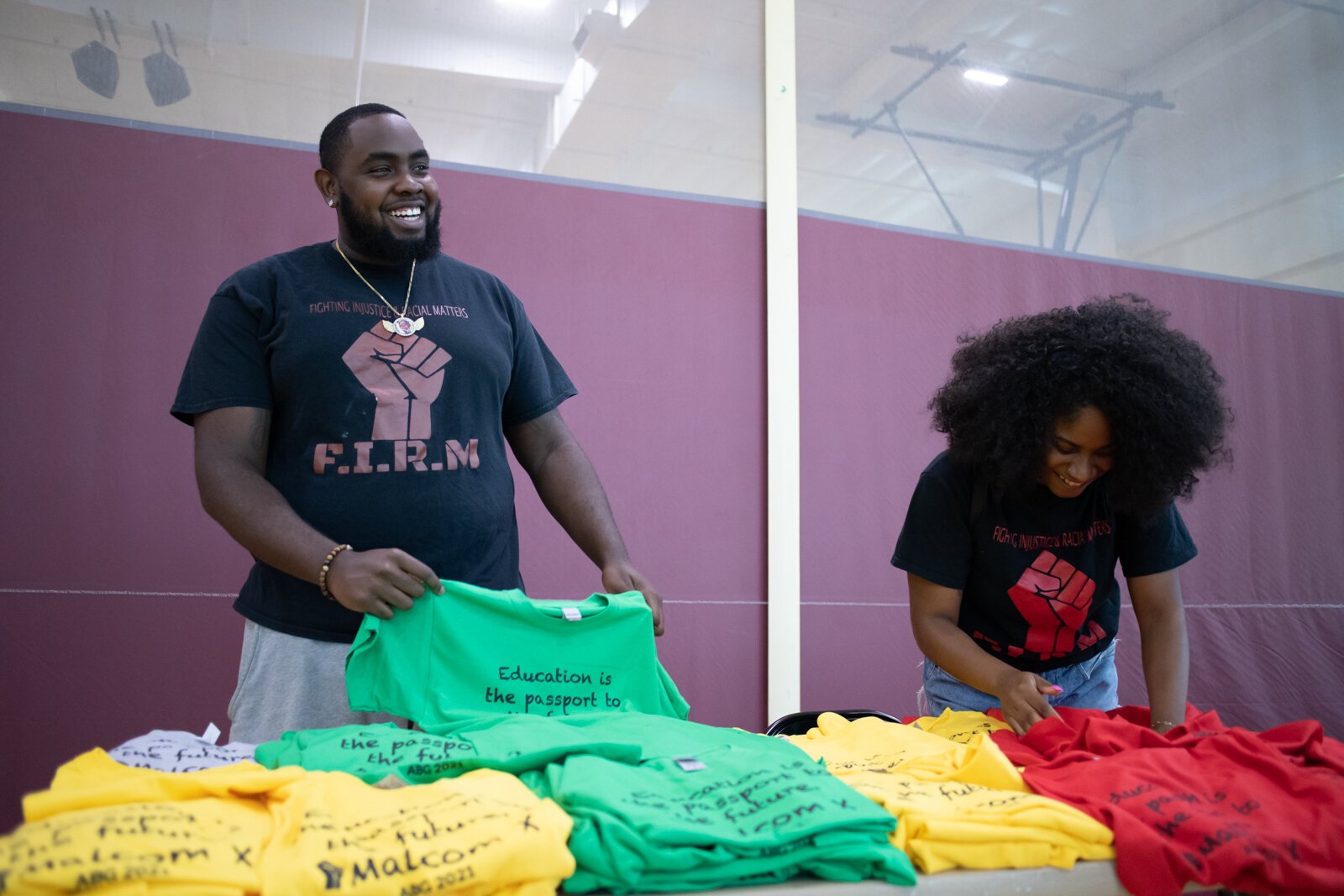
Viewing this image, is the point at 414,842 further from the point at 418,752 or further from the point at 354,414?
the point at 354,414

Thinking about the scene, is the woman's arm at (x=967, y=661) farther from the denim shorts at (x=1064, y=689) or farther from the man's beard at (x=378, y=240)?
the man's beard at (x=378, y=240)

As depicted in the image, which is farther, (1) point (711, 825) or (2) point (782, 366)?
(2) point (782, 366)

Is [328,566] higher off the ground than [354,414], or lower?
lower

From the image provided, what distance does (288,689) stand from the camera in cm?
176

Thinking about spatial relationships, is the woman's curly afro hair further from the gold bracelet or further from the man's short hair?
the man's short hair

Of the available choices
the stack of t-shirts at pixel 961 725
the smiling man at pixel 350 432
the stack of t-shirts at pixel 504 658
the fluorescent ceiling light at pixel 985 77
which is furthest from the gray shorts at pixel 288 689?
the fluorescent ceiling light at pixel 985 77

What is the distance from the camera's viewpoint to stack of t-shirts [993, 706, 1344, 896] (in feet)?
4.02

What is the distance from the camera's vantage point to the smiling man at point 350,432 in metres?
1.73

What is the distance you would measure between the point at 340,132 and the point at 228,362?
1.79 ft

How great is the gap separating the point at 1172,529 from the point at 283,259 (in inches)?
71.0

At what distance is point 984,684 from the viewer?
6.12ft

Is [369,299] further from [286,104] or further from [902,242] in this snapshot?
[902,242]

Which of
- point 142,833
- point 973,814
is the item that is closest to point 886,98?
point 973,814

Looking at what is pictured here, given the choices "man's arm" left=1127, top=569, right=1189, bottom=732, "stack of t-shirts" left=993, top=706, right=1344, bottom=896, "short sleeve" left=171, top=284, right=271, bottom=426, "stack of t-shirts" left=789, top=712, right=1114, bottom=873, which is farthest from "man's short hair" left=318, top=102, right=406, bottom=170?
"man's arm" left=1127, top=569, right=1189, bottom=732
